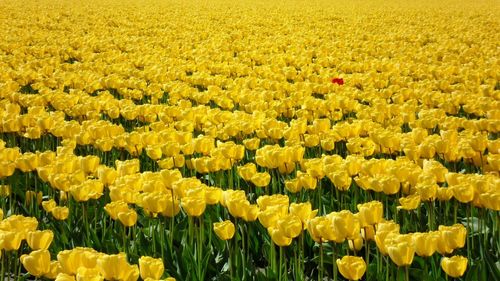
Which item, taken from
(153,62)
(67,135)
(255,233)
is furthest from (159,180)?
(153,62)

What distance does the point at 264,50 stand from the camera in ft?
43.1

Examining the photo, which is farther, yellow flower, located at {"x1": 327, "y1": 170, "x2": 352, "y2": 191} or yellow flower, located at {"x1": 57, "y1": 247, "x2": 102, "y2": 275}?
yellow flower, located at {"x1": 327, "y1": 170, "x2": 352, "y2": 191}

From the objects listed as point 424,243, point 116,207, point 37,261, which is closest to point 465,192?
point 424,243

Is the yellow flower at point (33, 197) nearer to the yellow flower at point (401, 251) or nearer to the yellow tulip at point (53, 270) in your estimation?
the yellow tulip at point (53, 270)

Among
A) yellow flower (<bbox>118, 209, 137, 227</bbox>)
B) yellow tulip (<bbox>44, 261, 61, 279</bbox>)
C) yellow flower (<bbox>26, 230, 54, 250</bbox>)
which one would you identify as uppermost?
yellow flower (<bbox>26, 230, 54, 250</bbox>)

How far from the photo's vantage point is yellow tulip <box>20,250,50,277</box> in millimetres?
2346

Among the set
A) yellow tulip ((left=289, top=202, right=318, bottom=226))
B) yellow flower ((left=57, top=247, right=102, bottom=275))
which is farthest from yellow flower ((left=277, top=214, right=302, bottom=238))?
yellow flower ((left=57, top=247, right=102, bottom=275))

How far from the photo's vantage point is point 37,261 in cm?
236

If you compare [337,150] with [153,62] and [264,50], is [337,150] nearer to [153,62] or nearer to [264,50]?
[153,62]

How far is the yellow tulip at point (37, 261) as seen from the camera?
2346 mm

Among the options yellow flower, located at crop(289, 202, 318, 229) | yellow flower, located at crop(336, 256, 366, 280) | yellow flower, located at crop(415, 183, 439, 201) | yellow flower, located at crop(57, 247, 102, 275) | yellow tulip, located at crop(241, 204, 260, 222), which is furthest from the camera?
yellow flower, located at crop(415, 183, 439, 201)

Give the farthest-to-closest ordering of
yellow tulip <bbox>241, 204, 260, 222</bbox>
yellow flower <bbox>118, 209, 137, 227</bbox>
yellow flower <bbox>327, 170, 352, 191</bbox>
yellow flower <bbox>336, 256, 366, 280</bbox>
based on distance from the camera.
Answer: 1. yellow flower <bbox>327, 170, 352, 191</bbox>
2. yellow flower <bbox>118, 209, 137, 227</bbox>
3. yellow tulip <bbox>241, 204, 260, 222</bbox>
4. yellow flower <bbox>336, 256, 366, 280</bbox>

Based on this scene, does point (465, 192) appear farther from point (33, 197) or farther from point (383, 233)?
point (33, 197)

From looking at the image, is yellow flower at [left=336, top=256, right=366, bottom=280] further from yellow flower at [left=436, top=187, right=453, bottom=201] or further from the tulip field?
yellow flower at [left=436, top=187, right=453, bottom=201]
